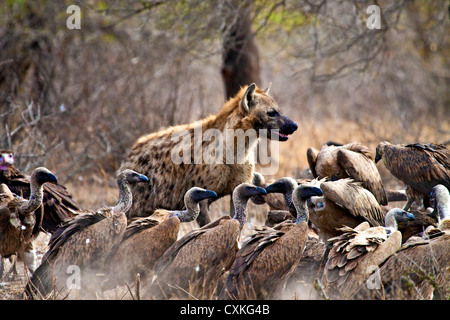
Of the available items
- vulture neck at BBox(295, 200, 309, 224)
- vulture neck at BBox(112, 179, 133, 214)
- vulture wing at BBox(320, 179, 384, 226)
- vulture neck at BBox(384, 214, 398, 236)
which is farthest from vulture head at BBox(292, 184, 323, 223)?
vulture neck at BBox(112, 179, 133, 214)

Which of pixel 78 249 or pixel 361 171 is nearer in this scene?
pixel 78 249

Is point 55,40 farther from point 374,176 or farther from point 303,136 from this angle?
point 374,176

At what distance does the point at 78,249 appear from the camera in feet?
16.4

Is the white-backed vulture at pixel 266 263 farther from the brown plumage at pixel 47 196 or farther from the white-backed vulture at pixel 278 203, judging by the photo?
the brown plumage at pixel 47 196

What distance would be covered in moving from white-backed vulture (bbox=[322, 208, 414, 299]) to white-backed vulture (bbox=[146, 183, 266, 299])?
30.7 inches

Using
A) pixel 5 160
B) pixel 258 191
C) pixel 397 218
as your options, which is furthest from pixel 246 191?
pixel 5 160

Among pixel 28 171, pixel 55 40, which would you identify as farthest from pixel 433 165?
pixel 55 40

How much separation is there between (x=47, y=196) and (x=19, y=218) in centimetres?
77

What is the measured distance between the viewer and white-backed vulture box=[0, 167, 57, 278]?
18.1 feet

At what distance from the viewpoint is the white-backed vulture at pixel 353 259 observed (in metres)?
4.52

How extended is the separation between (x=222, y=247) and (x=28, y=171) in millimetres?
4459

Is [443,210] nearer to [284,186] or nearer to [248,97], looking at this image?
[284,186]

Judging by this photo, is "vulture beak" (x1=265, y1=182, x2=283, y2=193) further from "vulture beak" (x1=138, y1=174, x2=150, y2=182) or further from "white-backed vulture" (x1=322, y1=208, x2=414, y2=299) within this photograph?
"white-backed vulture" (x1=322, y1=208, x2=414, y2=299)
